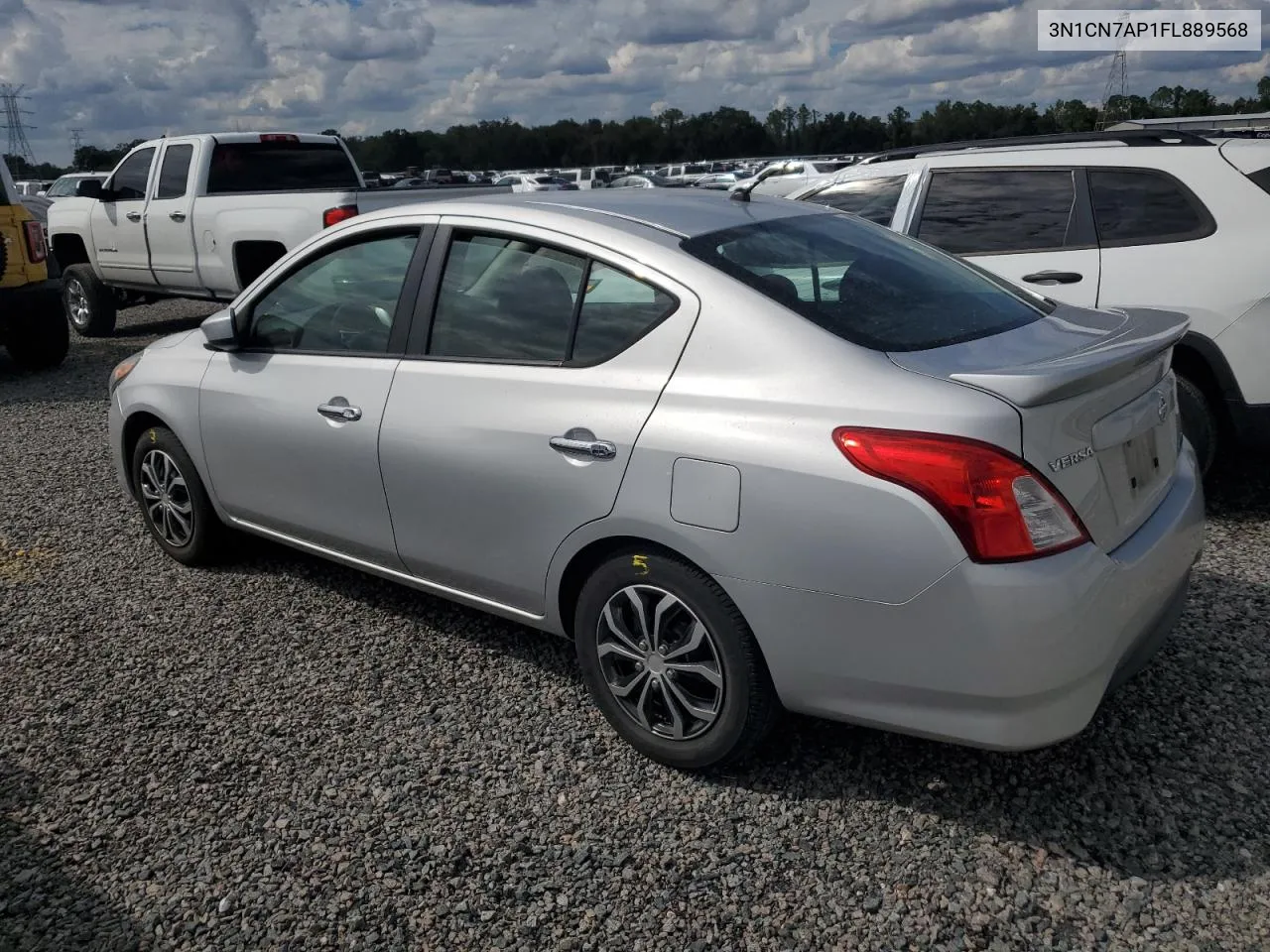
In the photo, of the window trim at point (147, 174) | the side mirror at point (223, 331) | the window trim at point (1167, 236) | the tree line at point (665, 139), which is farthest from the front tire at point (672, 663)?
the tree line at point (665, 139)

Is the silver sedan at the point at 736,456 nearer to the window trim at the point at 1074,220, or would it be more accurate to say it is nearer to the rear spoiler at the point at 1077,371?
the rear spoiler at the point at 1077,371

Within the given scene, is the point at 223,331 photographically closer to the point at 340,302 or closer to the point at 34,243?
the point at 340,302

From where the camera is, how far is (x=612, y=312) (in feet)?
10.6

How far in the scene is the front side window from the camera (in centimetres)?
387

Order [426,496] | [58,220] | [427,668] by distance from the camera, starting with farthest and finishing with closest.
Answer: [58,220]
[427,668]
[426,496]

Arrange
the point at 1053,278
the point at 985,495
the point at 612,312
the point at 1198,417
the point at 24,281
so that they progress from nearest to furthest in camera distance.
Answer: the point at 985,495, the point at 612,312, the point at 1198,417, the point at 1053,278, the point at 24,281

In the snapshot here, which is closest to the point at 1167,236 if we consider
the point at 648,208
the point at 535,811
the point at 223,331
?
the point at 648,208

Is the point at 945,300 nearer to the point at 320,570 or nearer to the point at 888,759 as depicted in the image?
the point at 888,759

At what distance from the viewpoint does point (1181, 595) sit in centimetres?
313

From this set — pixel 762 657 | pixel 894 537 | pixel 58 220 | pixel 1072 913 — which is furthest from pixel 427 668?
pixel 58 220

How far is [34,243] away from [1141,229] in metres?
9.13

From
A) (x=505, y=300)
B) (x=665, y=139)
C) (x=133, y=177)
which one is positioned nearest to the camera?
(x=505, y=300)

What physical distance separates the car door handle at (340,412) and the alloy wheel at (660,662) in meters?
1.23

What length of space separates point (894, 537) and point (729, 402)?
0.58 m
